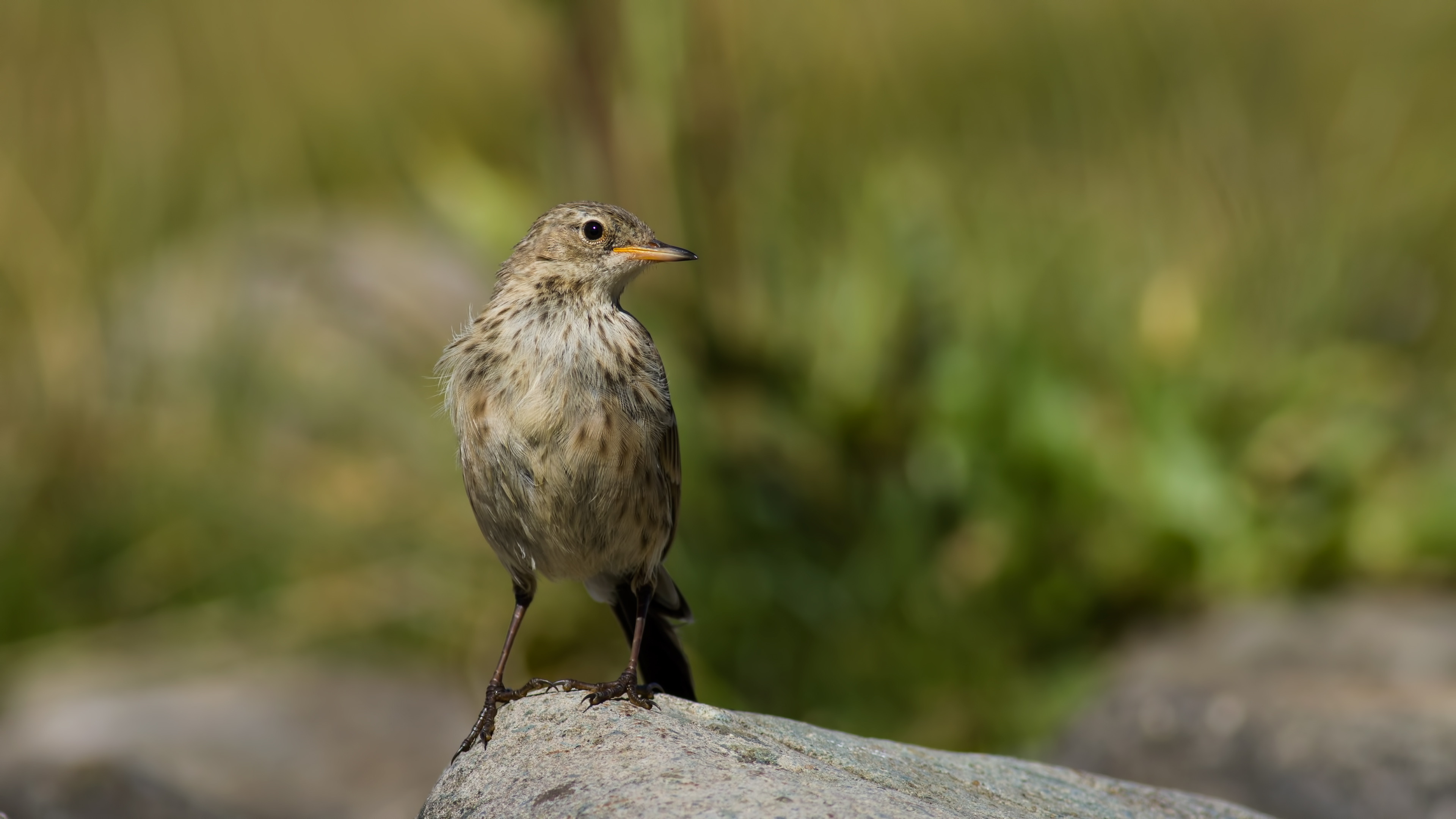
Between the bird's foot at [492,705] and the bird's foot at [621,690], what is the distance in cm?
12

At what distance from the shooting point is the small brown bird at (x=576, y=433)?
4.09 metres

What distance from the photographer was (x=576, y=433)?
410cm

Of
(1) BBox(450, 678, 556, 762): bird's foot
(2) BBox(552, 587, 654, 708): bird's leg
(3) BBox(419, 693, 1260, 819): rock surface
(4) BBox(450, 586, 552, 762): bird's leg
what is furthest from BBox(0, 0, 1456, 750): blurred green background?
(3) BBox(419, 693, 1260, 819): rock surface

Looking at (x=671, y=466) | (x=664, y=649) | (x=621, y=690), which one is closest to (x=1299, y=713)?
(x=664, y=649)

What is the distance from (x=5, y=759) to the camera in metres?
6.27

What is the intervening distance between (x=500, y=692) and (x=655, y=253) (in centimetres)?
137

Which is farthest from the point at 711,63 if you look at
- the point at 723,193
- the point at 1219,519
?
the point at 1219,519

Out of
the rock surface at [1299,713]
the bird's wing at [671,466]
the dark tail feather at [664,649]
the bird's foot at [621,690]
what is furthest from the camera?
the rock surface at [1299,713]

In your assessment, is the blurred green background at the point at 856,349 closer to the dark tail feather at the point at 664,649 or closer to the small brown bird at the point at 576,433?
the small brown bird at the point at 576,433

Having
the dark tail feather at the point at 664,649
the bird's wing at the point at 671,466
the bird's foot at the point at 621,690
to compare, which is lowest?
the bird's foot at the point at 621,690

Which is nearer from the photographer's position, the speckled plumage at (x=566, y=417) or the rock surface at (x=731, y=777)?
the rock surface at (x=731, y=777)

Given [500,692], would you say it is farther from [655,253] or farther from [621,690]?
[655,253]

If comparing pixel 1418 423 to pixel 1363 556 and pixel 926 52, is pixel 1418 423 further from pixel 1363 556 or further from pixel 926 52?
pixel 926 52

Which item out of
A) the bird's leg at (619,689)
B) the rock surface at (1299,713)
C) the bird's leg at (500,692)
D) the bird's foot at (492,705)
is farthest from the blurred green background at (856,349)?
the bird's leg at (619,689)
